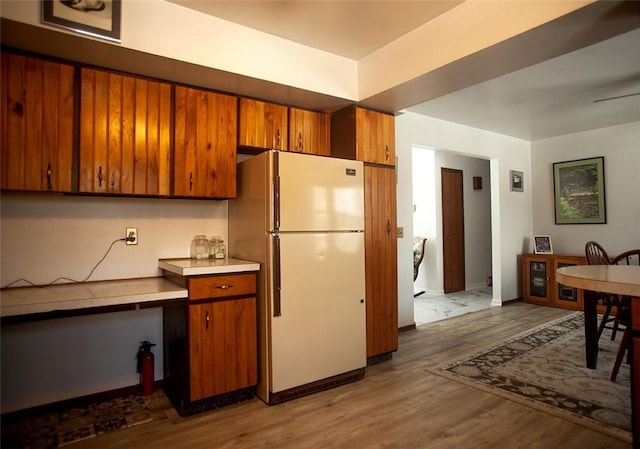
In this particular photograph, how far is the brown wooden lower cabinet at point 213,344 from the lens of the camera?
2301 mm

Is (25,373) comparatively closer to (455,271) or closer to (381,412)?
(381,412)

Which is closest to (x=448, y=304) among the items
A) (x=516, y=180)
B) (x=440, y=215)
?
(x=440, y=215)

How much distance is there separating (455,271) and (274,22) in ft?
17.6

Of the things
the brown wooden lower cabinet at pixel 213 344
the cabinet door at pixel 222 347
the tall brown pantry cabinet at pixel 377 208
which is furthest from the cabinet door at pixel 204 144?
the tall brown pantry cabinet at pixel 377 208

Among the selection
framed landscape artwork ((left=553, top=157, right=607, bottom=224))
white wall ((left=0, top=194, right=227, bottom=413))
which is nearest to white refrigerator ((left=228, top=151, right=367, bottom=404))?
white wall ((left=0, top=194, right=227, bottom=413))

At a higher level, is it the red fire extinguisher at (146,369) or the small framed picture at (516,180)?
the small framed picture at (516,180)

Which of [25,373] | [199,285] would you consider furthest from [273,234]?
[25,373]

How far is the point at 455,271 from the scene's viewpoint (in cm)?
656

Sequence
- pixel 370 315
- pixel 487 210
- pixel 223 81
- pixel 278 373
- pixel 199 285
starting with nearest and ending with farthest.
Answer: pixel 199 285, pixel 278 373, pixel 223 81, pixel 370 315, pixel 487 210

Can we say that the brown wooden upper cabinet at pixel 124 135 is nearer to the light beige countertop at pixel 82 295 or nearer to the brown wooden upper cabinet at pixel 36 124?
the brown wooden upper cabinet at pixel 36 124

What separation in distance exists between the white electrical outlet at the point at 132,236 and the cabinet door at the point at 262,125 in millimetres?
1015

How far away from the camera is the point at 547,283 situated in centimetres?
540

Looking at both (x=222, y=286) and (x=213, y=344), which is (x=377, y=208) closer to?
(x=222, y=286)

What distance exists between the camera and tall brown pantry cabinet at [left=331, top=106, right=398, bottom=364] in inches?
124
